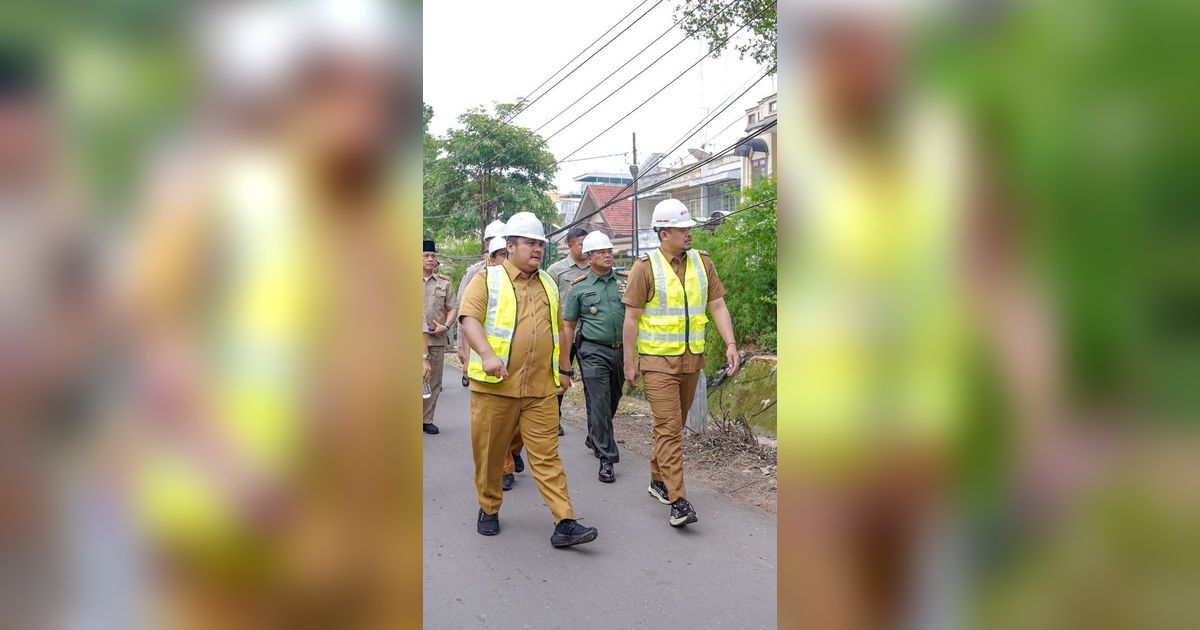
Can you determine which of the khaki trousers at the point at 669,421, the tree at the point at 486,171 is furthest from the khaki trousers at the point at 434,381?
the tree at the point at 486,171

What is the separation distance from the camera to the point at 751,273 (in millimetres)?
8570

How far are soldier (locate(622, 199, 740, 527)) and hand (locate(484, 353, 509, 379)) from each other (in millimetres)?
1040

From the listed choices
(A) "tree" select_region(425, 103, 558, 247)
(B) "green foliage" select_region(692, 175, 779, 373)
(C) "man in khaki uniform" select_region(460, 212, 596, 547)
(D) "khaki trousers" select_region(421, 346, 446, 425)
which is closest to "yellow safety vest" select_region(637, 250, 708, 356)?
(C) "man in khaki uniform" select_region(460, 212, 596, 547)

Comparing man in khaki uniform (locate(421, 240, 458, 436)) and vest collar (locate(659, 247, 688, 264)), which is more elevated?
vest collar (locate(659, 247, 688, 264))

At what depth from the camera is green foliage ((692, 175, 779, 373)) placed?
8406 millimetres

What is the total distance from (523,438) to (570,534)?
593mm

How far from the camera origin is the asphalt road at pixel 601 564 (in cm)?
372

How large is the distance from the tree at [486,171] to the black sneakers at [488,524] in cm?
1720
